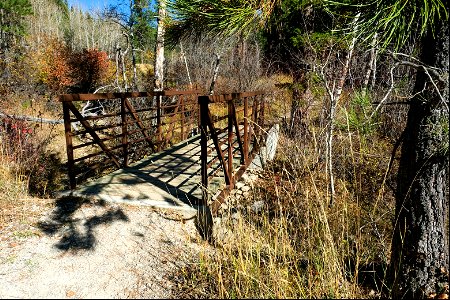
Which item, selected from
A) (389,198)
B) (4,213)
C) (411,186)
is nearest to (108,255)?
(4,213)

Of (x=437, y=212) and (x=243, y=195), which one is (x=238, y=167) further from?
(x=437, y=212)

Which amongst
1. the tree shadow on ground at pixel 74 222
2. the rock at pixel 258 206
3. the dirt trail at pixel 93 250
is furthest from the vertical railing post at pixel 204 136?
the tree shadow on ground at pixel 74 222

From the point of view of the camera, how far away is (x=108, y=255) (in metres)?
2.71

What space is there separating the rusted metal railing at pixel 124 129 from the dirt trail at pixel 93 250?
2.50 ft

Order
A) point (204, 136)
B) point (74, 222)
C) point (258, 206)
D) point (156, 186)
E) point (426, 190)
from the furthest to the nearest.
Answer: point (258, 206) < point (156, 186) < point (204, 136) < point (74, 222) < point (426, 190)

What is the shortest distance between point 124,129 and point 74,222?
79.7 inches

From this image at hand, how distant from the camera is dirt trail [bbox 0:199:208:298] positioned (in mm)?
2033

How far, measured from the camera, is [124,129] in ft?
16.6

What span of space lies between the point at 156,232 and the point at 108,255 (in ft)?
2.11

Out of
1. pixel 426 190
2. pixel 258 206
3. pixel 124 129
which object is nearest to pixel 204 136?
pixel 258 206

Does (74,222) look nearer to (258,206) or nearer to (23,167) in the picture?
(258,206)

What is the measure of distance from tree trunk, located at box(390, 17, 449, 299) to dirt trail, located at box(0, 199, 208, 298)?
1578 millimetres

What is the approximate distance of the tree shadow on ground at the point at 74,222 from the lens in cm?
299

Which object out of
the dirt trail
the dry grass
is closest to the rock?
the dirt trail
